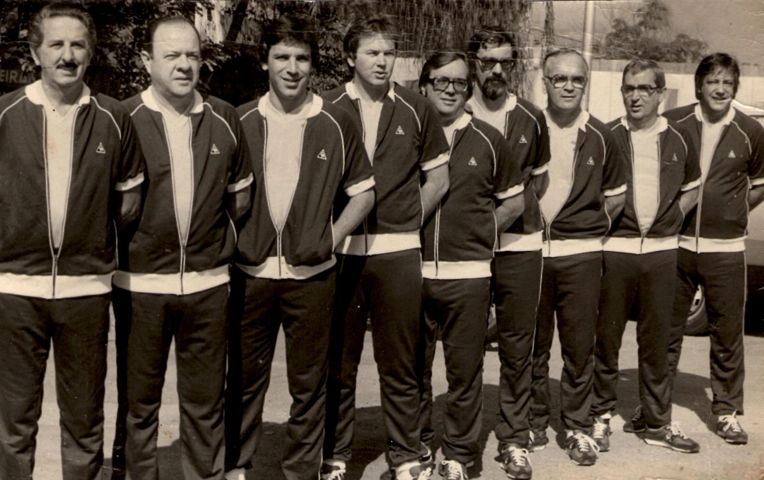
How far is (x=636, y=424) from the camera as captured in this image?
19.9ft

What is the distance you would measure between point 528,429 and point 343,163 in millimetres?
1912

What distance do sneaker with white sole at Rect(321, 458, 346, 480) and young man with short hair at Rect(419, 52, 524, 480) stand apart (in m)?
0.53

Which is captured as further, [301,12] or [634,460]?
[634,460]

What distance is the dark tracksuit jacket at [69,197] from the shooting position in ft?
12.8

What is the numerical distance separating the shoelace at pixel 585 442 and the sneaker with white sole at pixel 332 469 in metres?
1.42

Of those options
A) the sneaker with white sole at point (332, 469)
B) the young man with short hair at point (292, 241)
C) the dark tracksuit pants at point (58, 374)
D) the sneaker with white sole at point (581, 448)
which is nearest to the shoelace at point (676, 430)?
the sneaker with white sole at point (581, 448)

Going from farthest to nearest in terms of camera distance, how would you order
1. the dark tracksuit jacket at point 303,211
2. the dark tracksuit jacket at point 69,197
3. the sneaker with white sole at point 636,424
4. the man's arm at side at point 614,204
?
the sneaker with white sole at point 636,424 < the man's arm at side at point 614,204 < the dark tracksuit jacket at point 303,211 < the dark tracksuit jacket at point 69,197

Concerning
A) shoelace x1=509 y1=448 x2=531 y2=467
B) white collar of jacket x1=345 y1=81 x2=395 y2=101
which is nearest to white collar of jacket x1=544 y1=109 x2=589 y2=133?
white collar of jacket x1=345 y1=81 x2=395 y2=101

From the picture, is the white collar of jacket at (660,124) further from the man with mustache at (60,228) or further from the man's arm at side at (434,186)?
the man with mustache at (60,228)

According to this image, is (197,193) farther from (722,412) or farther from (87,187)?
(722,412)

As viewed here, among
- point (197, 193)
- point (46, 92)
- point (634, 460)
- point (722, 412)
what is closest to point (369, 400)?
point (634, 460)

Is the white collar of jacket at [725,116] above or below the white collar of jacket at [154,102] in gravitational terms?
above

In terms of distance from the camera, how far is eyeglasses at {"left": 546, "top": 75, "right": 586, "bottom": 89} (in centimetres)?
542

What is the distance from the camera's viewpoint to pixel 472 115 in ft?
16.7
